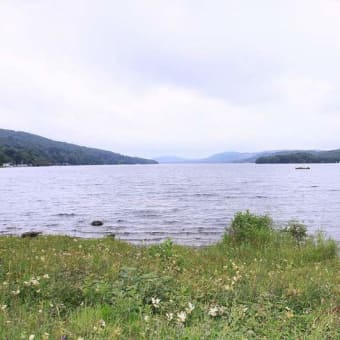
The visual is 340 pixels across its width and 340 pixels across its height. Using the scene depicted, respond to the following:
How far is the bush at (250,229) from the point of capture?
14831 millimetres

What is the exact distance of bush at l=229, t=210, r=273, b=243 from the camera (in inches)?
584

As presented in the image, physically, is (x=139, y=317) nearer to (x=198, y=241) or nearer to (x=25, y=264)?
(x=25, y=264)

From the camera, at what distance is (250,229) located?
15195mm

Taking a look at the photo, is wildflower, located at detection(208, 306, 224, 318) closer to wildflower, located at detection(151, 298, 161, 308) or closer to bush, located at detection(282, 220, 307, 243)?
wildflower, located at detection(151, 298, 161, 308)

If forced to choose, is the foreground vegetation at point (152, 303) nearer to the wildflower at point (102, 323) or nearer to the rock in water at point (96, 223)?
the wildflower at point (102, 323)

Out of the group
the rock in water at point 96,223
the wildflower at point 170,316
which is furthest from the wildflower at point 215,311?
the rock in water at point 96,223

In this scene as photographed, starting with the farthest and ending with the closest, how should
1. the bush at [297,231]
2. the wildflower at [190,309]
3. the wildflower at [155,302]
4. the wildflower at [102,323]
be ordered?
the bush at [297,231], the wildflower at [155,302], the wildflower at [190,309], the wildflower at [102,323]

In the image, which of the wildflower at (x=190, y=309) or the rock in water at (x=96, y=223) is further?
the rock in water at (x=96, y=223)

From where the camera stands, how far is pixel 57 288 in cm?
577

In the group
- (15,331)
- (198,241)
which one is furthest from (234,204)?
(15,331)

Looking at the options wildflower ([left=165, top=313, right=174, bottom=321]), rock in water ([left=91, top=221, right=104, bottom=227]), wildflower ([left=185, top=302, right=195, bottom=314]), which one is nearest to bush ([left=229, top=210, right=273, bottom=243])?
wildflower ([left=185, top=302, right=195, bottom=314])

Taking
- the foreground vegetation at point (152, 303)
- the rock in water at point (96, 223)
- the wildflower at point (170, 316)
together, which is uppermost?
the wildflower at point (170, 316)

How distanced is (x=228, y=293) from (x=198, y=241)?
15.4 meters

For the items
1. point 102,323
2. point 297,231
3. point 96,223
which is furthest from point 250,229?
point 96,223
